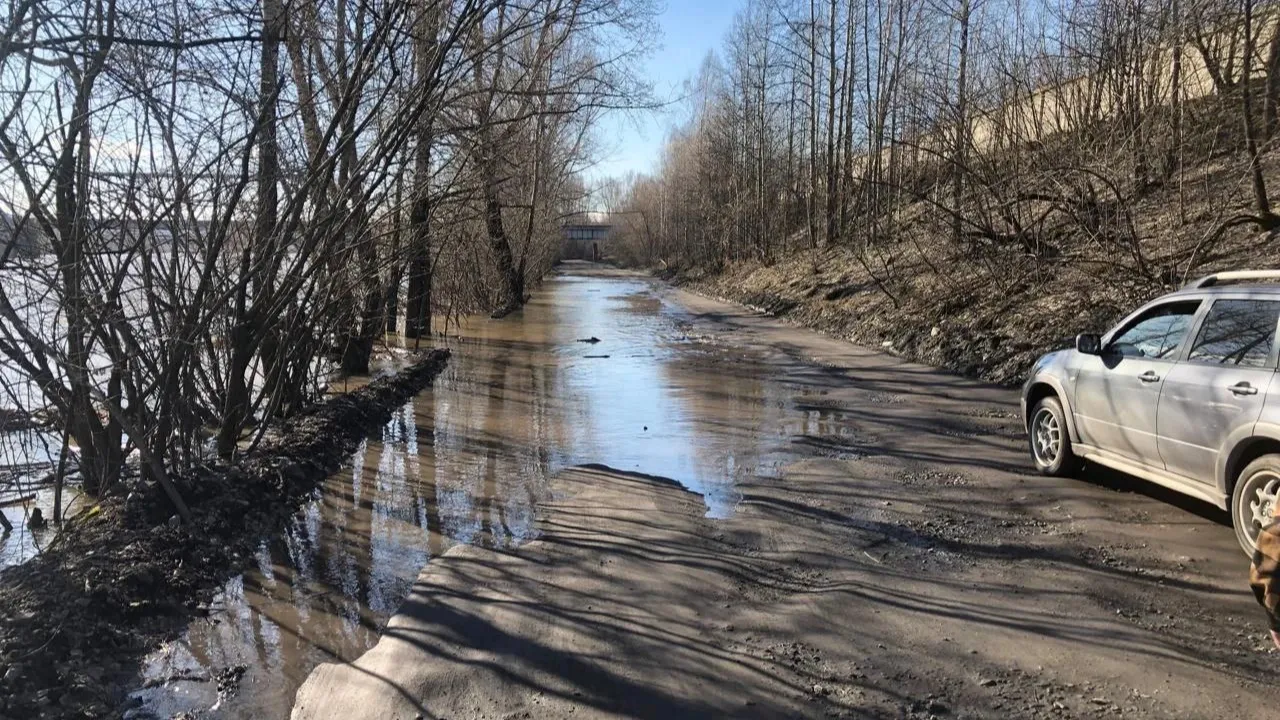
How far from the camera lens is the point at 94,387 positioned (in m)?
5.98

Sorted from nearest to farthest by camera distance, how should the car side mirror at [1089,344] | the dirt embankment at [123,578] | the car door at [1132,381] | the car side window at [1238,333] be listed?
the dirt embankment at [123,578] → the car side window at [1238,333] → the car door at [1132,381] → the car side mirror at [1089,344]

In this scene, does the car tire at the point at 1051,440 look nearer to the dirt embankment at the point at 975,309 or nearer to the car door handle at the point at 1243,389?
the car door handle at the point at 1243,389

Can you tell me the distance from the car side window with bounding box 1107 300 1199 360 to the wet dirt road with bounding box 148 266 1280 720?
1.13 m

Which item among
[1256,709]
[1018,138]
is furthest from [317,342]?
[1018,138]

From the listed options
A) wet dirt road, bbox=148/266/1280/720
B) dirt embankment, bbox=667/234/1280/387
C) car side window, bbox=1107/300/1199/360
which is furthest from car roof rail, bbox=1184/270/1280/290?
dirt embankment, bbox=667/234/1280/387

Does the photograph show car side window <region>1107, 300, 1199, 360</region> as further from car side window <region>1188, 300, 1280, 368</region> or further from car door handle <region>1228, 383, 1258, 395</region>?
car door handle <region>1228, 383, 1258, 395</region>

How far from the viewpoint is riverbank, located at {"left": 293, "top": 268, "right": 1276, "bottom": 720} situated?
12.5 ft

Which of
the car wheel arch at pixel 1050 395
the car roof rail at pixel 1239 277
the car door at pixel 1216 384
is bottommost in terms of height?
the car wheel arch at pixel 1050 395

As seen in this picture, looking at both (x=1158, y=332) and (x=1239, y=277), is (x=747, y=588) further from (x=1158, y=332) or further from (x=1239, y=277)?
(x=1239, y=277)

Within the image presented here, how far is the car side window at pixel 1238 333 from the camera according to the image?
5117 mm

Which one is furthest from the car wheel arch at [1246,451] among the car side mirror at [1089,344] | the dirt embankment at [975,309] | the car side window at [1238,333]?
the dirt embankment at [975,309]

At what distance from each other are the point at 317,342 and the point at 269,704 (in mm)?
6389

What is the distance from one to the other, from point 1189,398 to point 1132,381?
0.67 m

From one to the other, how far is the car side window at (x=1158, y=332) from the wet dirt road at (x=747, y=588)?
1132 mm
